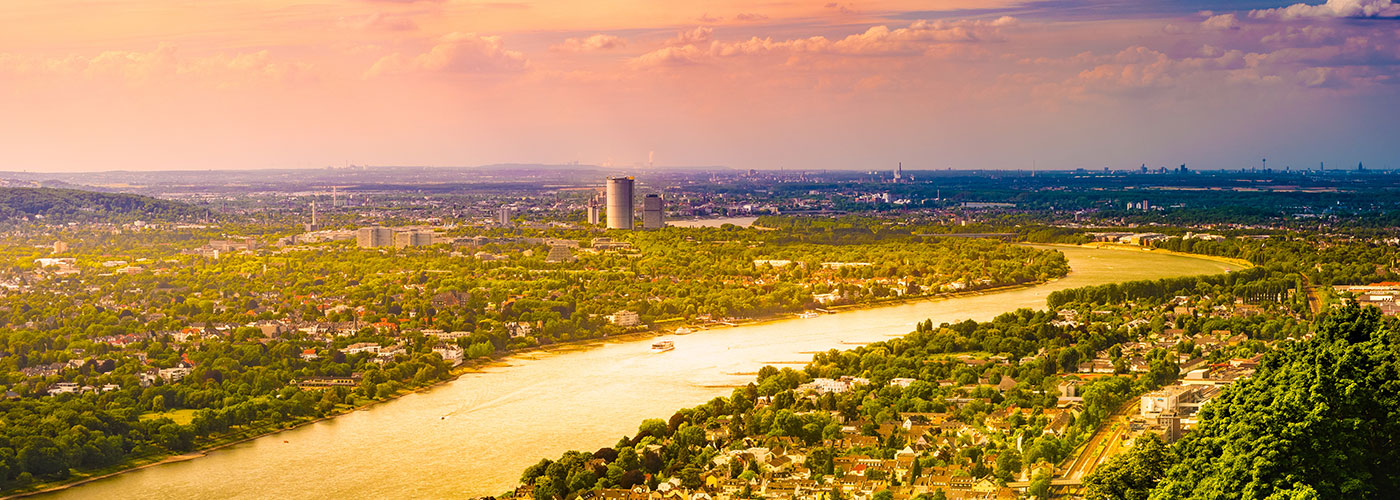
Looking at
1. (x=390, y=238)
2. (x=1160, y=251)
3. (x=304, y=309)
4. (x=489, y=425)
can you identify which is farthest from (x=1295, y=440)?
(x=1160, y=251)

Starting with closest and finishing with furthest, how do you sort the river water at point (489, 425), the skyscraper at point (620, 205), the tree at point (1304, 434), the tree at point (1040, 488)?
the tree at point (1304, 434)
the tree at point (1040, 488)
the river water at point (489, 425)
the skyscraper at point (620, 205)

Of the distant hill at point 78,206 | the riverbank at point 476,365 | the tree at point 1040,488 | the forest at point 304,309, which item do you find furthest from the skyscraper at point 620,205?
the tree at point 1040,488

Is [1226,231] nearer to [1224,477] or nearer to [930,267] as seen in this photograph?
[930,267]

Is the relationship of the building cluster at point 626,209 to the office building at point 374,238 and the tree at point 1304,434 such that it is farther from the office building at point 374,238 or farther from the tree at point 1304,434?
the tree at point 1304,434

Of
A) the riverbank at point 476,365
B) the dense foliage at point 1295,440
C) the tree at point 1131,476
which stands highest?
the dense foliage at point 1295,440

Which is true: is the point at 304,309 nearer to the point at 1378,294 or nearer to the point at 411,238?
the point at 411,238

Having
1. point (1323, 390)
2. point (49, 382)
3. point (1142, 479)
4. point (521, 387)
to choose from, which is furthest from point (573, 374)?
point (1323, 390)
